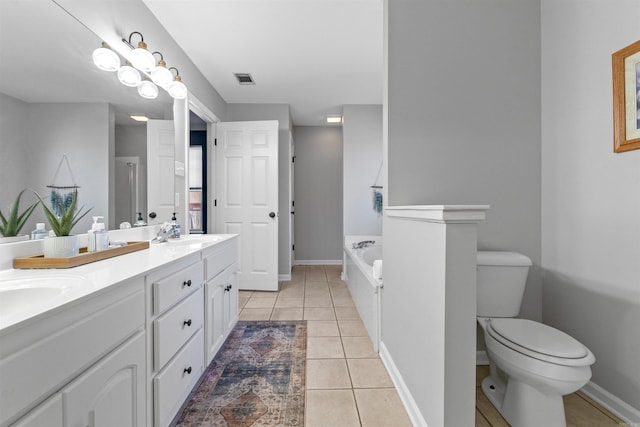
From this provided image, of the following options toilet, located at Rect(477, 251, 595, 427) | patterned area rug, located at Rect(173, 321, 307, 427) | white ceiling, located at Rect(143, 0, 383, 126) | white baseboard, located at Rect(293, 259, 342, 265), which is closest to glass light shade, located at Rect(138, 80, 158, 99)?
white ceiling, located at Rect(143, 0, 383, 126)

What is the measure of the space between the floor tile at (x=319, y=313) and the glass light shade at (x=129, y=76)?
7.45 feet

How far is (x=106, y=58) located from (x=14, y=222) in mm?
1006

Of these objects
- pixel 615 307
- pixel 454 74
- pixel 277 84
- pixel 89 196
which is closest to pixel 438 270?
pixel 615 307

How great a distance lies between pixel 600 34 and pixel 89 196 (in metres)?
2.81

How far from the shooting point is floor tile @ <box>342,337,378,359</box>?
198 centimetres

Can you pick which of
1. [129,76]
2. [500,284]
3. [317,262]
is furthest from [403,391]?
[317,262]

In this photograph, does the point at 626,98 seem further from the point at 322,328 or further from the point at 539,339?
the point at 322,328

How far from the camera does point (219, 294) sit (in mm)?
1903

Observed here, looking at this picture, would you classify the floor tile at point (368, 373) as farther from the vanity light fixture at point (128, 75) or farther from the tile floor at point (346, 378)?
the vanity light fixture at point (128, 75)

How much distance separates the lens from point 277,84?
10.8ft

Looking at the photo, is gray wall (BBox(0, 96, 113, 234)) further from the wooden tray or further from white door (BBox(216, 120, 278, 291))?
white door (BBox(216, 120, 278, 291))

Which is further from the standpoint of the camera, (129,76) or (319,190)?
(319,190)

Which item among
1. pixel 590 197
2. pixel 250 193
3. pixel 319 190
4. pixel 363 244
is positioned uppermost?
pixel 319 190

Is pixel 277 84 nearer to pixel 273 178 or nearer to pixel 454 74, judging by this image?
pixel 273 178
